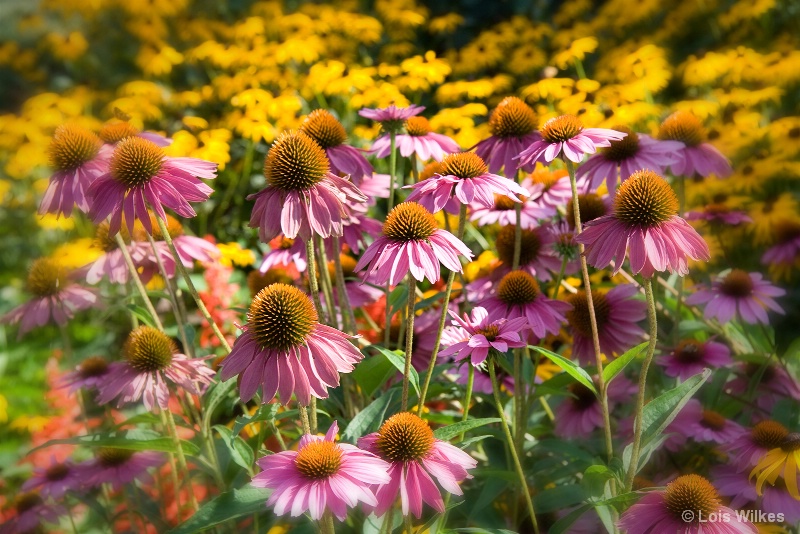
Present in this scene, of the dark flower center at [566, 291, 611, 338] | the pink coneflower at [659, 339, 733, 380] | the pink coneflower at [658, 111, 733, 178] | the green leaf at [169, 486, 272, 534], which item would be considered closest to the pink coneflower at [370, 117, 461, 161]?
the dark flower center at [566, 291, 611, 338]

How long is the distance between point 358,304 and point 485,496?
479mm

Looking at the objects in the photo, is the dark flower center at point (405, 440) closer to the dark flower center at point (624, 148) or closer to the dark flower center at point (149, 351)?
the dark flower center at point (149, 351)

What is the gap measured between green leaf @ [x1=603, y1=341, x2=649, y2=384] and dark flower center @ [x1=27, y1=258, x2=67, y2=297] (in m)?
1.08

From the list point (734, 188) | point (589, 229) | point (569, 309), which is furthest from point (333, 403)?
point (734, 188)

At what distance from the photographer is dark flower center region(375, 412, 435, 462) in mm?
1009

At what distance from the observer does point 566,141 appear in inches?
49.3

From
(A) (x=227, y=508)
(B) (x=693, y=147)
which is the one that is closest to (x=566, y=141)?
(B) (x=693, y=147)

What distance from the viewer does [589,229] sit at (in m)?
1.14

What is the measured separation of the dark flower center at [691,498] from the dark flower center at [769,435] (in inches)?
11.2

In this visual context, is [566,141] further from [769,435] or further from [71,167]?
[71,167]

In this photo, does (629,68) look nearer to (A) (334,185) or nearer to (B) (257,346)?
(A) (334,185)

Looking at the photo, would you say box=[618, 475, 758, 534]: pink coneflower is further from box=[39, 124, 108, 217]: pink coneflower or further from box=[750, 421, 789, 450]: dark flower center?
box=[39, 124, 108, 217]: pink coneflower

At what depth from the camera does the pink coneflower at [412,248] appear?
1074 millimetres

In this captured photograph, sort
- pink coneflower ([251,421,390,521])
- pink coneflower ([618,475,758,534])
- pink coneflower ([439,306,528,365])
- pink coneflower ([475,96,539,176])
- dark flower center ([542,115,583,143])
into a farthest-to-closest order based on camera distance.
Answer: pink coneflower ([475,96,539,176]) < dark flower center ([542,115,583,143]) < pink coneflower ([439,306,528,365]) < pink coneflower ([618,475,758,534]) < pink coneflower ([251,421,390,521])
